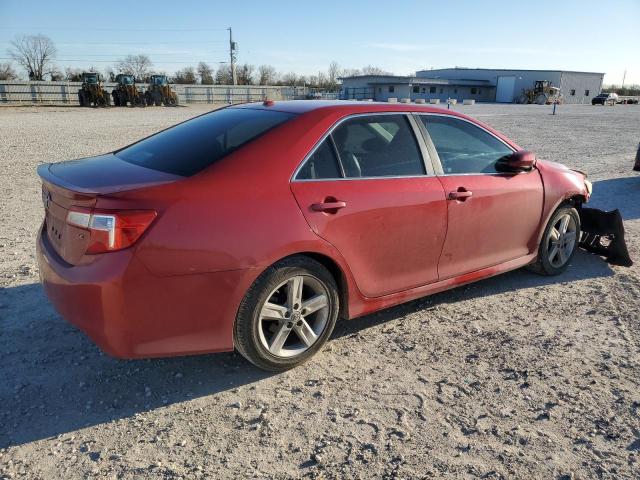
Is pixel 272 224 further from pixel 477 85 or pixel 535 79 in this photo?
pixel 535 79

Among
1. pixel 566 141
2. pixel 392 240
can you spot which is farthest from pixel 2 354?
pixel 566 141

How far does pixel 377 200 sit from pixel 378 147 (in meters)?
0.44

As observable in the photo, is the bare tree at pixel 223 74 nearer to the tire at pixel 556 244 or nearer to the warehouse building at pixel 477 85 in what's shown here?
the warehouse building at pixel 477 85

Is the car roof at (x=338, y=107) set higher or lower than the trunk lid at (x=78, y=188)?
higher

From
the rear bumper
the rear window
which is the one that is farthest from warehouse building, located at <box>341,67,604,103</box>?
the rear bumper

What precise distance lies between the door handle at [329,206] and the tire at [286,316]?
0.31 metres

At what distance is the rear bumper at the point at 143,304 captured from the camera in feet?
8.32

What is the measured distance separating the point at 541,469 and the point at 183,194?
2229 millimetres

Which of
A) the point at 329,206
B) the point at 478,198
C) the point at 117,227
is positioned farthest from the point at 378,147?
the point at 117,227

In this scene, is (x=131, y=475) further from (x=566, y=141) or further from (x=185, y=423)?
(x=566, y=141)

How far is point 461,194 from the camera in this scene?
147 inches

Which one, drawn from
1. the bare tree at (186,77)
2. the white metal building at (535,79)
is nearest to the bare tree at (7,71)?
the bare tree at (186,77)

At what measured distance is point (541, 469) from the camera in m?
2.41

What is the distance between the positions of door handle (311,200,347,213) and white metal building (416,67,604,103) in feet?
275
